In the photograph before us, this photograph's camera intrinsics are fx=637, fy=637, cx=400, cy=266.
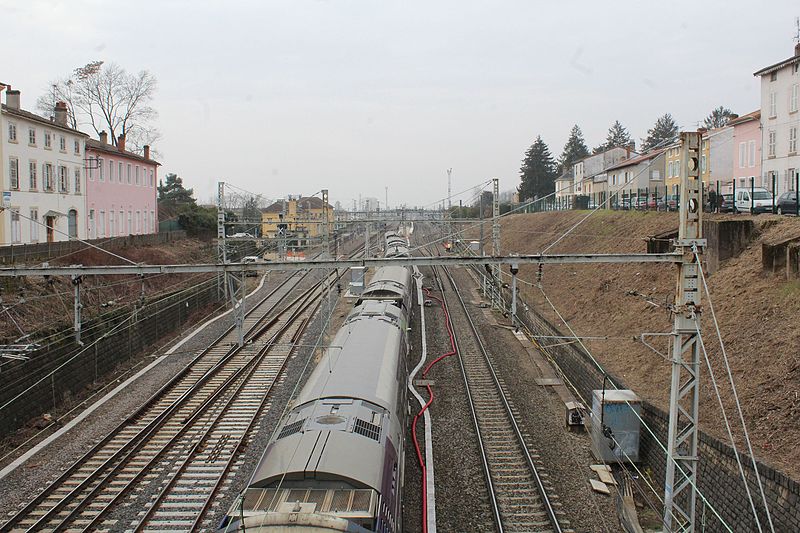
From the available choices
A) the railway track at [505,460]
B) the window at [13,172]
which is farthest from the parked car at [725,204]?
the window at [13,172]

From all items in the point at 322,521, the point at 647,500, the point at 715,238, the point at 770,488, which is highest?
the point at 715,238

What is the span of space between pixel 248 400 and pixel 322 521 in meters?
13.4

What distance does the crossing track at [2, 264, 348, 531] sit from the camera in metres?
12.5

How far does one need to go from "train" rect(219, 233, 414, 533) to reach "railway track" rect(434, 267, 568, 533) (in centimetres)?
291

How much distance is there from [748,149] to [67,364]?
3759 centimetres

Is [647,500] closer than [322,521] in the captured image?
No

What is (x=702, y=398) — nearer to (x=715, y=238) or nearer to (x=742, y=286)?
(x=742, y=286)

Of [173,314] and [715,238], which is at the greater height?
[715,238]

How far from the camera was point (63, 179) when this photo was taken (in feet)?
128

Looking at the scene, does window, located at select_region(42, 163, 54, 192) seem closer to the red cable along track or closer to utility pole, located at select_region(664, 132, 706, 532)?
the red cable along track

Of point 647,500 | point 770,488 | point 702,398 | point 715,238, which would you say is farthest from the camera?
point 715,238

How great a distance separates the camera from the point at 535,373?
2292cm

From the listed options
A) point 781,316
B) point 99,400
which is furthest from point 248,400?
point 781,316

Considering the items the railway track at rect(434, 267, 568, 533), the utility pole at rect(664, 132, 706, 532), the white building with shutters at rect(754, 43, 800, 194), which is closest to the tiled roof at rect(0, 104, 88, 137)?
the railway track at rect(434, 267, 568, 533)
